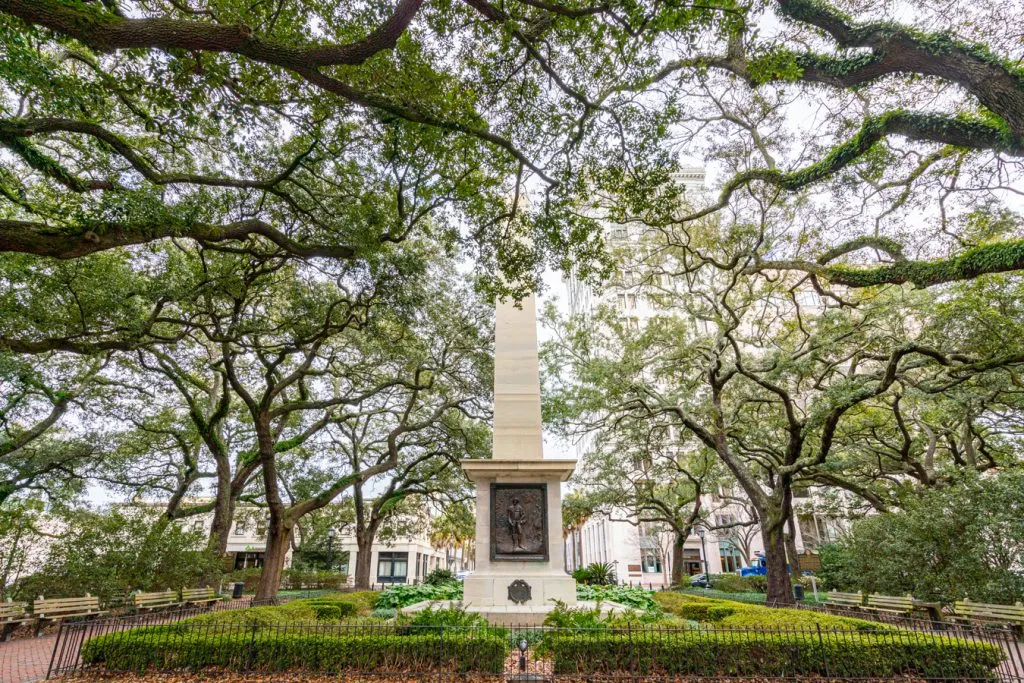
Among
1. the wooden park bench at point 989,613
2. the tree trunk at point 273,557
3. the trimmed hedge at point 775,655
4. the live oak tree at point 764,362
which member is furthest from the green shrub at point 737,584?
the tree trunk at point 273,557

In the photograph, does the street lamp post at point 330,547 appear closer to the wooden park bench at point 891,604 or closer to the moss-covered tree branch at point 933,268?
the wooden park bench at point 891,604

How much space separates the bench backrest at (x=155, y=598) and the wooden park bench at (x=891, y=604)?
71.4 feet

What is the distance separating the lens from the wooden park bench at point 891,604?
47.6 feet

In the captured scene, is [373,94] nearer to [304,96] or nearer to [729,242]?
[304,96]

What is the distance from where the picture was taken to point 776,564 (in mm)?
16984

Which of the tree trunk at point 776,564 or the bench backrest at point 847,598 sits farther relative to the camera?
the bench backrest at point 847,598

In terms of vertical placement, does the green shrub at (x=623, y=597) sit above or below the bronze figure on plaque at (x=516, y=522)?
below

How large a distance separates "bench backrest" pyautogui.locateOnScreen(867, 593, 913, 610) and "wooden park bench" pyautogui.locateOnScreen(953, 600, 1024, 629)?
1068mm

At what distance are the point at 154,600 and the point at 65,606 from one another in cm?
240

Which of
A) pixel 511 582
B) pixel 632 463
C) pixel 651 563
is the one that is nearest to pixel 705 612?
pixel 511 582

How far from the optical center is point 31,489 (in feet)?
64.4

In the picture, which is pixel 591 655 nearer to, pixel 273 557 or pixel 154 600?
pixel 273 557

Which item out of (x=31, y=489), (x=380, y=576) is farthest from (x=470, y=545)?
(x=31, y=489)

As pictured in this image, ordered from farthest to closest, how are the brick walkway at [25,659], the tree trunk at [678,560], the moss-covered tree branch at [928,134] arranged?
the tree trunk at [678,560]
the brick walkway at [25,659]
the moss-covered tree branch at [928,134]
